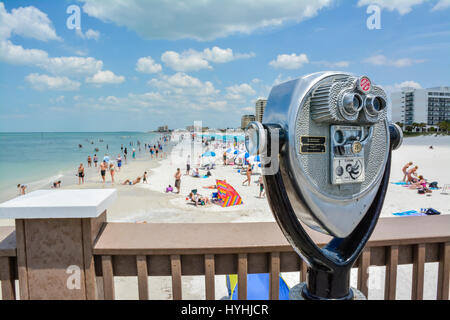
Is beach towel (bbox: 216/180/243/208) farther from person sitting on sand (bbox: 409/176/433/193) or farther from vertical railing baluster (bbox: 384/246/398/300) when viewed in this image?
vertical railing baluster (bbox: 384/246/398/300)

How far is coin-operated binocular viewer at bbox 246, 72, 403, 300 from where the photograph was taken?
3.98 feet

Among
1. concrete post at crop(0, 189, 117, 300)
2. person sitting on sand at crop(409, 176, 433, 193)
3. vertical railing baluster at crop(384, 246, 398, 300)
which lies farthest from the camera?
person sitting on sand at crop(409, 176, 433, 193)

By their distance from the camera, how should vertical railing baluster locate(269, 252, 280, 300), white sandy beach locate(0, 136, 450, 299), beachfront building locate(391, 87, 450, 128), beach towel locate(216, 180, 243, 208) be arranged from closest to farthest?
vertical railing baluster locate(269, 252, 280, 300)
white sandy beach locate(0, 136, 450, 299)
beach towel locate(216, 180, 243, 208)
beachfront building locate(391, 87, 450, 128)

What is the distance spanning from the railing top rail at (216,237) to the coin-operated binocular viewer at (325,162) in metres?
0.27

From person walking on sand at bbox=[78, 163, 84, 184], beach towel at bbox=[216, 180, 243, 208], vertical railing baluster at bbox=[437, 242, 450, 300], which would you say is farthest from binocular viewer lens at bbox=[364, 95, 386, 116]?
person walking on sand at bbox=[78, 163, 84, 184]

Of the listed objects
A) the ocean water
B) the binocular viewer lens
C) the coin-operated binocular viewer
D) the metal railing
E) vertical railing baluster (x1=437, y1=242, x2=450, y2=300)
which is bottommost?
the ocean water

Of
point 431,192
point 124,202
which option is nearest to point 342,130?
point 124,202

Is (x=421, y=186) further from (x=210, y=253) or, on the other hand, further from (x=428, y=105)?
(x=428, y=105)

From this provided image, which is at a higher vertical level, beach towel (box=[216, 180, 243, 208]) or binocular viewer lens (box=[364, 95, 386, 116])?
binocular viewer lens (box=[364, 95, 386, 116])

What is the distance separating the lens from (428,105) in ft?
293

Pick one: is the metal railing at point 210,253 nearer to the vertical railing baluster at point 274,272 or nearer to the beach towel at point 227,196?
the vertical railing baluster at point 274,272

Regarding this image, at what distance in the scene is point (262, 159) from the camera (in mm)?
1221

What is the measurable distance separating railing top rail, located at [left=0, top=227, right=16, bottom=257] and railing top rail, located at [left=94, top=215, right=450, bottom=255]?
36cm

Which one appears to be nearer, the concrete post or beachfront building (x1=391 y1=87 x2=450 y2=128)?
the concrete post
